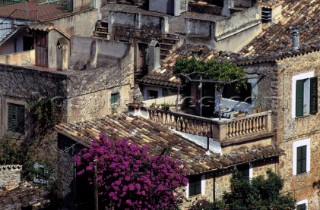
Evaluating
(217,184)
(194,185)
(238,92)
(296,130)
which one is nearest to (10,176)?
(194,185)

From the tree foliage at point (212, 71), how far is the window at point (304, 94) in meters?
1.84

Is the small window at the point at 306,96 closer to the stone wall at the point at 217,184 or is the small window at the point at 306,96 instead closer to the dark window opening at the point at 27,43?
the stone wall at the point at 217,184

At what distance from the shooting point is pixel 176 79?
56.8 m

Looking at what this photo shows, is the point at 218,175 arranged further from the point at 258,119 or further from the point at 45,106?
the point at 45,106

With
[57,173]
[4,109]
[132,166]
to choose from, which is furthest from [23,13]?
[132,166]

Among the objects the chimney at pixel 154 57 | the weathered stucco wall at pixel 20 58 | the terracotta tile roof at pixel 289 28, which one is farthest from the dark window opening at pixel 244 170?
the weathered stucco wall at pixel 20 58

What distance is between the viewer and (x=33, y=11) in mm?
61875

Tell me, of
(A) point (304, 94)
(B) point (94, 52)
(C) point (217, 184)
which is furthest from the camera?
(B) point (94, 52)

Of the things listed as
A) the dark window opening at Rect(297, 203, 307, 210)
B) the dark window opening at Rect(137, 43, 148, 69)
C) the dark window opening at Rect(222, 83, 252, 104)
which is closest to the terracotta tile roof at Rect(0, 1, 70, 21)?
the dark window opening at Rect(137, 43, 148, 69)

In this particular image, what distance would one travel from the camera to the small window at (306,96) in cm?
5225

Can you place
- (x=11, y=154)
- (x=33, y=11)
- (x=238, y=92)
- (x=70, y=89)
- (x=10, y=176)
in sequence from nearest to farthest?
(x=238, y=92)
(x=10, y=176)
(x=70, y=89)
(x=11, y=154)
(x=33, y=11)

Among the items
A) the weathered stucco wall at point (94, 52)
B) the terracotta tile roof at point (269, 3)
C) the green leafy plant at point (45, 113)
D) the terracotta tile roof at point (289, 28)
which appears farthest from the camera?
the terracotta tile roof at point (269, 3)

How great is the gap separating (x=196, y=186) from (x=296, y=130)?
16.0 feet

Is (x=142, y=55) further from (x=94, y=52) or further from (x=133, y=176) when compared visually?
(x=133, y=176)
